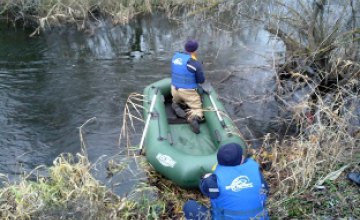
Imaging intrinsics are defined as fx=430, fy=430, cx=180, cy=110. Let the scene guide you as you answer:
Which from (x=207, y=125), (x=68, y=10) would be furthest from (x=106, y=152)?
(x=68, y=10)

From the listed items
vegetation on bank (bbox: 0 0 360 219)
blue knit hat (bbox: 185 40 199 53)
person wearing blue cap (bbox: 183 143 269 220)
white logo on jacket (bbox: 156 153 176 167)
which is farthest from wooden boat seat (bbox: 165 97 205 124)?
person wearing blue cap (bbox: 183 143 269 220)

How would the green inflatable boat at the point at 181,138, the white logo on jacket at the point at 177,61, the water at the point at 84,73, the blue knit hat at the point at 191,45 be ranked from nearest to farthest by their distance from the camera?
the green inflatable boat at the point at 181,138 → the blue knit hat at the point at 191,45 → the white logo on jacket at the point at 177,61 → the water at the point at 84,73

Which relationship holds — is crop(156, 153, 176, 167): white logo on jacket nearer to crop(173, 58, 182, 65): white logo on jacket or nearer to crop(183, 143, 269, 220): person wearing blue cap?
crop(183, 143, 269, 220): person wearing blue cap

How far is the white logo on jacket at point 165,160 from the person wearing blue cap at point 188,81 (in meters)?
1.11

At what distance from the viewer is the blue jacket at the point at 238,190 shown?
11.6 feet

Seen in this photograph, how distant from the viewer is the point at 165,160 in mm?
4973

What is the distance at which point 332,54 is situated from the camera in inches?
296

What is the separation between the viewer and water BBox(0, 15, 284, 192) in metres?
6.65

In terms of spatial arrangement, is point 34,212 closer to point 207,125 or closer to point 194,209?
point 194,209

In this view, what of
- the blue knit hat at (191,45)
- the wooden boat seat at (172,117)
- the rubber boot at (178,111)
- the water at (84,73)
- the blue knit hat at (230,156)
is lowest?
the water at (84,73)

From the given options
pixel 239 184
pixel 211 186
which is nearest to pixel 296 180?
pixel 239 184

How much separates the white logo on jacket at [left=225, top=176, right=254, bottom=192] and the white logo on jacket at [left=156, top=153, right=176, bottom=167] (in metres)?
1.46

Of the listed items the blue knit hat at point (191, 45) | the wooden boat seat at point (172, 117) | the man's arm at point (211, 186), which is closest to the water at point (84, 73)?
the wooden boat seat at point (172, 117)

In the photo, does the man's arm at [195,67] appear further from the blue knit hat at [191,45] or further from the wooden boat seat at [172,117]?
the wooden boat seat at [172,117]
